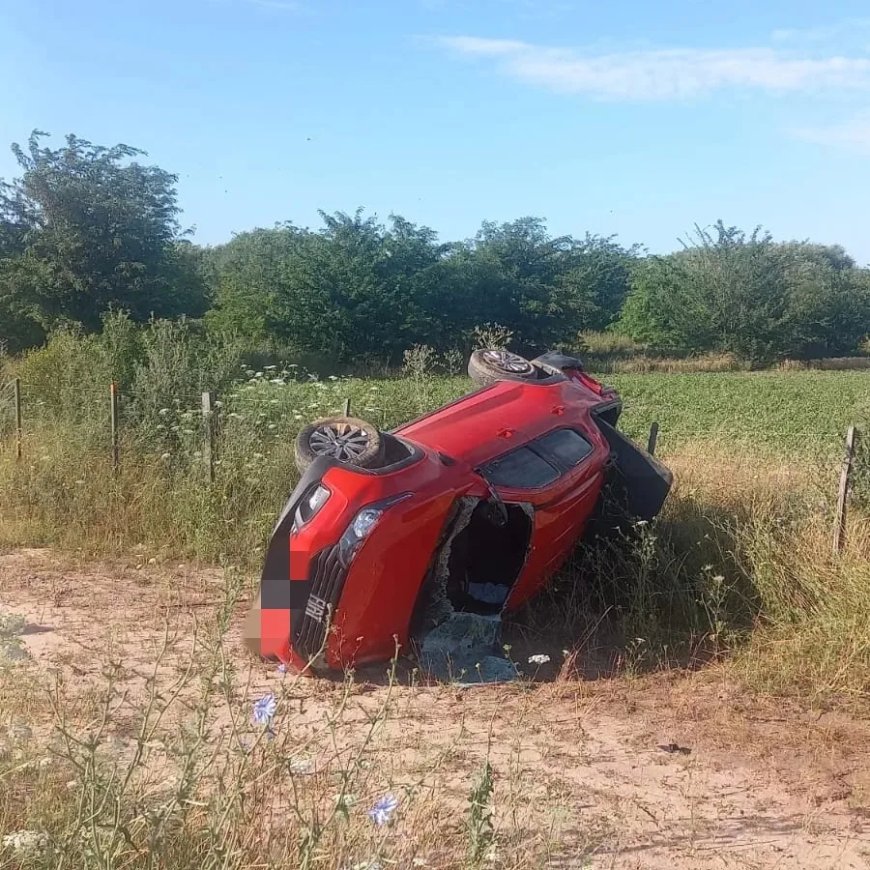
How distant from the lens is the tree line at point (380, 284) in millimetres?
27906

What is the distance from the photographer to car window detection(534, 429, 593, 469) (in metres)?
6.63

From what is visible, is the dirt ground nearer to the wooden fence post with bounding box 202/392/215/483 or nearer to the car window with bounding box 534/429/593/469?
the car window with bounding box 534/429/593/469

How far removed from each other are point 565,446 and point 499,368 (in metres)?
1.41

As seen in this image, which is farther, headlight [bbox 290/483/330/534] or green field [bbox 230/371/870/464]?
green field [bbox 230/371/870/464]

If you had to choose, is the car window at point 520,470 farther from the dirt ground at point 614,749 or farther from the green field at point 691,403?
the green field at point 691,403

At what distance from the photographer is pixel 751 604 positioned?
6.51m

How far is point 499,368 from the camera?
314 inches

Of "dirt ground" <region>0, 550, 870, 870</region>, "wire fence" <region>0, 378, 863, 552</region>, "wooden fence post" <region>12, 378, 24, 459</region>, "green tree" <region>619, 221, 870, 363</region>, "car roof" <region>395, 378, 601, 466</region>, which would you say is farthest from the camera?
"green tree" <region>619, 221, 870, 363</region>

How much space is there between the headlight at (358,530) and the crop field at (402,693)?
656 mm

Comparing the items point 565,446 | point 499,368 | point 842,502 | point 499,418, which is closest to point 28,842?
point 499,418

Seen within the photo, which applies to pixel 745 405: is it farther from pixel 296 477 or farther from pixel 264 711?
pixel 264 711

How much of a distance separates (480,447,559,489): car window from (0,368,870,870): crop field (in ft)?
3.08

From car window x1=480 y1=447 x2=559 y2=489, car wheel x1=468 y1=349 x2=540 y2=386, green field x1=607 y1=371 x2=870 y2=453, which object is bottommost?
green field x1=607 y1=371 x2=870 y2=453

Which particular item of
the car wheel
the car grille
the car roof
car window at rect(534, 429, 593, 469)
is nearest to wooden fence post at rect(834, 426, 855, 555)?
car window at rect(534, 429, 593, 469)
